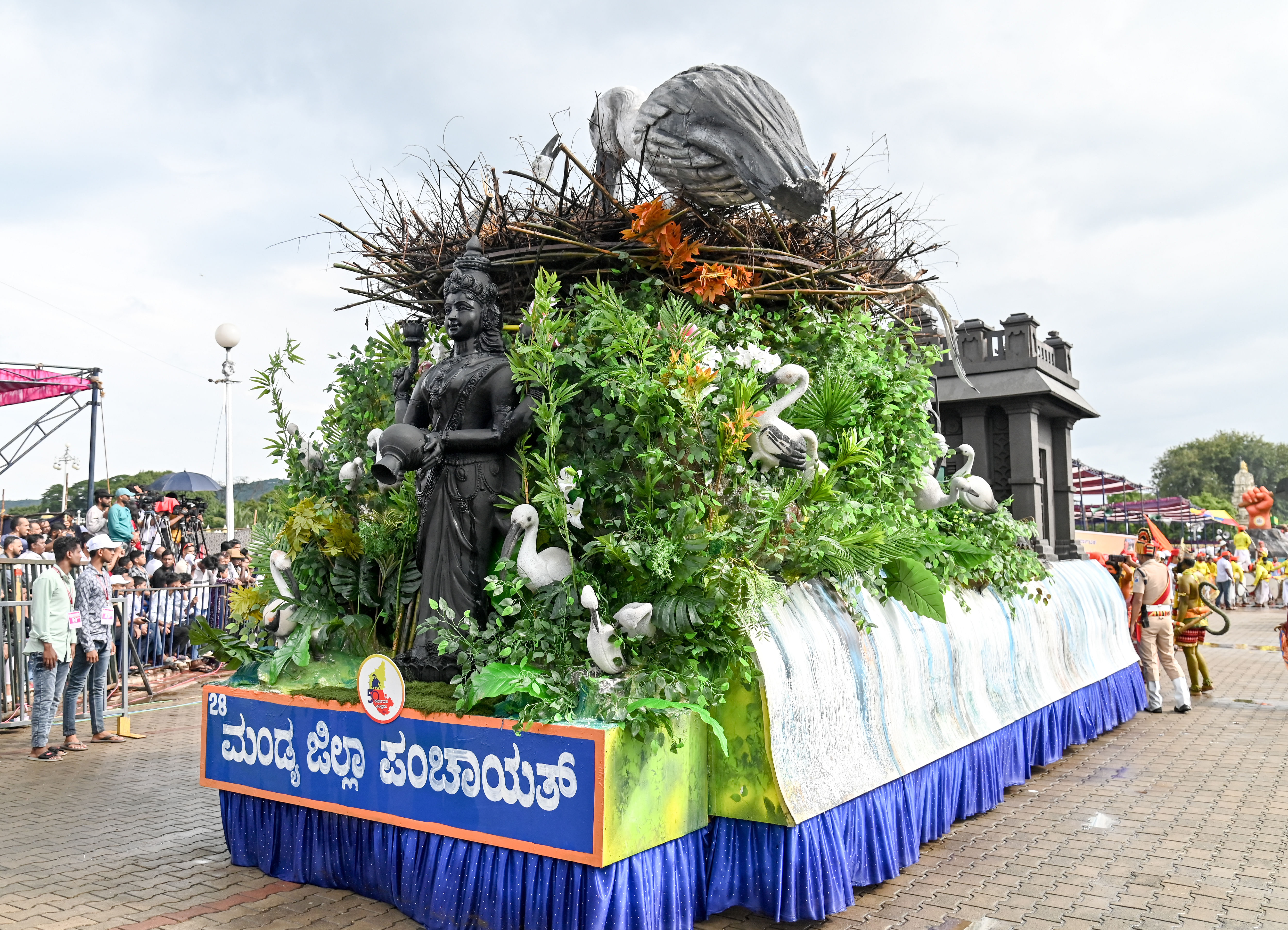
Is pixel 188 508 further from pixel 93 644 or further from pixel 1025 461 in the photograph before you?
pixel 1025 461

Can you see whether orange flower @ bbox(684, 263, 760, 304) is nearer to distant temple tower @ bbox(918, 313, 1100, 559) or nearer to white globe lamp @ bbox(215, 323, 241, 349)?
distant temple tower @ bbox(918, 313, 1100, 559)

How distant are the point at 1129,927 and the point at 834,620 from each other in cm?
172

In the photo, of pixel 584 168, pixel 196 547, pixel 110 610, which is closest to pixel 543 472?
pixel 584 168

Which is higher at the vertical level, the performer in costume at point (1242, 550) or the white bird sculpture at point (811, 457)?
the white bird sculpture at point (811, 457)

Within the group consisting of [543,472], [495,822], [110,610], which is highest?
[543,472]

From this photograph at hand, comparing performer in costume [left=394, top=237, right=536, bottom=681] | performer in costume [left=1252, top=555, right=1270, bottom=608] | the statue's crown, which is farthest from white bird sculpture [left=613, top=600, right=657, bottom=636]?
performer in costume [left=1252, top=555, right=1270, bottom=608]

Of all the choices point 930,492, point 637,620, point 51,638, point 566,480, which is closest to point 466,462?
point 566,480

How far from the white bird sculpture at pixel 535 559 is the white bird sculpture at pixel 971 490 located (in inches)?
126

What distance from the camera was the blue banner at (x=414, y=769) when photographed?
3521mm

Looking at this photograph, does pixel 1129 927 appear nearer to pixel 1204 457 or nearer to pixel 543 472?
pixel 543 472

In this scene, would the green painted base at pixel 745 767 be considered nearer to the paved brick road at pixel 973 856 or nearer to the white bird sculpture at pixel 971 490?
the paved brick road at pixel 973 856

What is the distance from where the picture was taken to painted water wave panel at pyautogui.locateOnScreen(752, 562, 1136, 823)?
3979mm

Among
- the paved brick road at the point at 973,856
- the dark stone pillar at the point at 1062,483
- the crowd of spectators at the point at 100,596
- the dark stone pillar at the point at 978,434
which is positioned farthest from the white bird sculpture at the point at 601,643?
the dark stone pillar at the point at 1062,483

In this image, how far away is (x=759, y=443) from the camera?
13.9 ft
